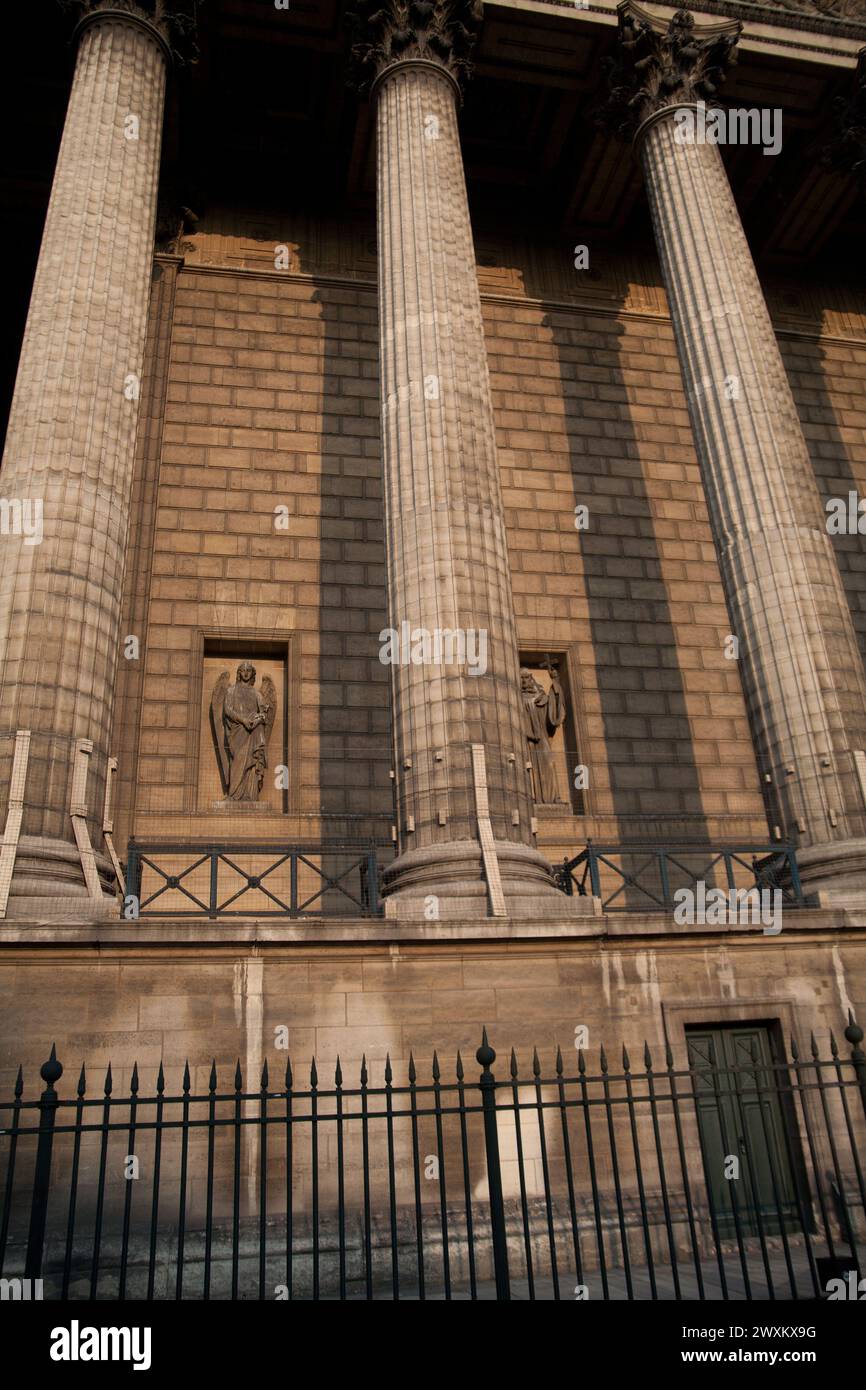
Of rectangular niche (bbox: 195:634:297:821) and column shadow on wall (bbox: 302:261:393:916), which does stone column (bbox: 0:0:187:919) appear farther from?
Answer: column shadow on wall (bbox: 302:261:393:916)

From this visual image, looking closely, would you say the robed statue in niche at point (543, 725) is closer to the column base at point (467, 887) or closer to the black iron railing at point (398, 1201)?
the column base at point (467, 887)

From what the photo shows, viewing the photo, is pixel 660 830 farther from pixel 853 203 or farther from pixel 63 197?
pixel 853 203

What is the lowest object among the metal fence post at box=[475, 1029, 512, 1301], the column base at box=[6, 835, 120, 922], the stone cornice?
the metal fence post at box=[475, 1029, 512, 1301]

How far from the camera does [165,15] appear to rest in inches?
671

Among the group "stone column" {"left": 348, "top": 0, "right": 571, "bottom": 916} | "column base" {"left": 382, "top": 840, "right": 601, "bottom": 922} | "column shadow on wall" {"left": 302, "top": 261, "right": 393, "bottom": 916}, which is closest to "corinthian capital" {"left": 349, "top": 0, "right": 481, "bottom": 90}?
"stone column" {"left": 348, "top": 0, "right": 571, "bottom": 916}

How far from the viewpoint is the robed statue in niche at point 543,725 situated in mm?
19125

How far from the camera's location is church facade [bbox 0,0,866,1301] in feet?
36.3

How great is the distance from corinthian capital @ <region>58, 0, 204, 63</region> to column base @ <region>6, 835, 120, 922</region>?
13.6 meters

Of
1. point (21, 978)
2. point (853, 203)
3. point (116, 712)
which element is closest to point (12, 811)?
point (21, 978)

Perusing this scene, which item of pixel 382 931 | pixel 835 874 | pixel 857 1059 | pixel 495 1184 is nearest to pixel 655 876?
pixel 835 874

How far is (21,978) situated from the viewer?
32.2 ft

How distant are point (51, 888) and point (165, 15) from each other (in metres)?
14.6

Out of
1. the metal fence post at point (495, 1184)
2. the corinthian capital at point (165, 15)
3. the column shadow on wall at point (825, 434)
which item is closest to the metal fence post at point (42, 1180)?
the metal fence post at point (495, 1184)

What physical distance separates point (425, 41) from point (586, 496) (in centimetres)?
887
